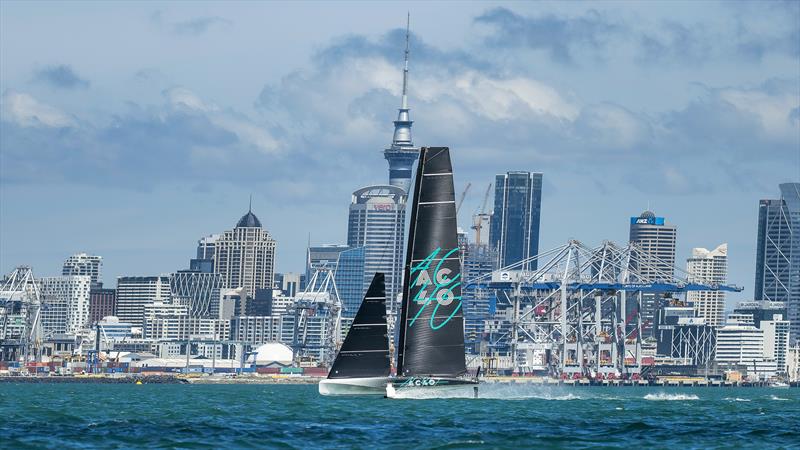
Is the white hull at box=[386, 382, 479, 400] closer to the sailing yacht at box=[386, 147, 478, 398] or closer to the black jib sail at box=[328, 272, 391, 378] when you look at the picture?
the sailing yacht at box=[386, 147, 478, 398]

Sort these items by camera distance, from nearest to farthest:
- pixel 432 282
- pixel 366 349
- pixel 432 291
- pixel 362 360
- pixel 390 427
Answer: pixel 390 427, pixel 432 282, pixel 432 291, pixel 362 360, pixel 366 349

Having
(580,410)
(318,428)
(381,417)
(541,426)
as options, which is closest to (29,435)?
(318,428)

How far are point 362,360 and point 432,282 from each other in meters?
5.95

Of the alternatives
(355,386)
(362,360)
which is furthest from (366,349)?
(355,386)

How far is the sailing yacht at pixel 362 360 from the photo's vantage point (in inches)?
2867

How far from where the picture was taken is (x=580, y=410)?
8094 centimetres

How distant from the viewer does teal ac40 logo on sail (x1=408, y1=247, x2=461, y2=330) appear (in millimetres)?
69000

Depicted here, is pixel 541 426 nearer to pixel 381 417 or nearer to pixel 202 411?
pixel 381 417

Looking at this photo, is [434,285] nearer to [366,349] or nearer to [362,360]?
[366,349]

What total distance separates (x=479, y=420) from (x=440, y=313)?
720 centimetres

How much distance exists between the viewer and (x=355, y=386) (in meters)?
73.1

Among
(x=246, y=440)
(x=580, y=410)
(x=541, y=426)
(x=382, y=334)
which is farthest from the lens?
(x=580, y=410)

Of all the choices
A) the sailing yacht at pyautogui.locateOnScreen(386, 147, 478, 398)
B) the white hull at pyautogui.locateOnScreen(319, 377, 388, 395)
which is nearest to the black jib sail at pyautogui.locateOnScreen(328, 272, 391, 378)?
the white hull at pyautogui.locateOnScreen(319, 377, 388, 395)

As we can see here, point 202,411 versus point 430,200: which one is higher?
point 430,200
